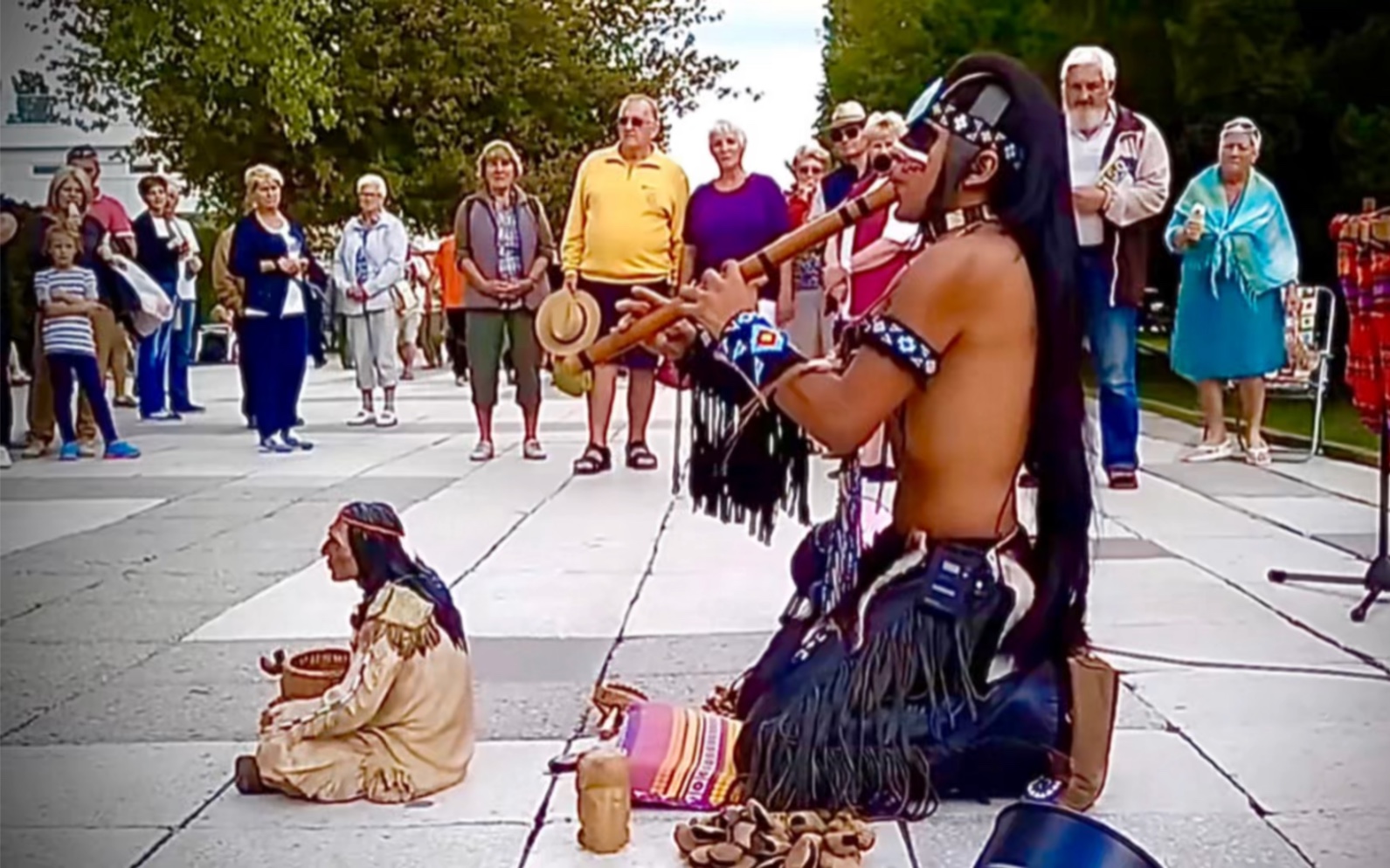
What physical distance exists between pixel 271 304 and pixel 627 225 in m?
2.55

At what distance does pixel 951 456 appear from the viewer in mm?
3387

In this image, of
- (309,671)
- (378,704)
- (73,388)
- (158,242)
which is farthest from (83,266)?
(378,704)

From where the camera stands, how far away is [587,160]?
9070 mm

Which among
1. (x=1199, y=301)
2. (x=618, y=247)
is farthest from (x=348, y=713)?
(x=1199, y=301)

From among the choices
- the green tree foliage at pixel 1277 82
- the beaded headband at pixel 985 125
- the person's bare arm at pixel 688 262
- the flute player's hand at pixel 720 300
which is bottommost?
the person's bare arm at pixel 688 262

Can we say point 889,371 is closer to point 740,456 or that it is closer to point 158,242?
point 740,456

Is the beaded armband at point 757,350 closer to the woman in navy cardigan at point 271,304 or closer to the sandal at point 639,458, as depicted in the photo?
the sandal at point 639,458

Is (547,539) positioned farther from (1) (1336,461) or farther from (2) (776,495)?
(1) (1336,461)

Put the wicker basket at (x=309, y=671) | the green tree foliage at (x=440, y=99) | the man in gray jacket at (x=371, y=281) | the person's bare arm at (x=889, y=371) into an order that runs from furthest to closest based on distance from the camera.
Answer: the green tree foliage at (x=440, y=99) → the man in gray jacket at (x=371, y=281) → the wicker basket at (x=309, y=671) → the person's bare arm at (x=889, y=371)

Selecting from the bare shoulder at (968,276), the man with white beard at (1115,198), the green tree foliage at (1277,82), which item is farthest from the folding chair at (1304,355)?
the bare shoulder at (968,276)

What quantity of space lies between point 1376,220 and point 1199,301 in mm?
4361

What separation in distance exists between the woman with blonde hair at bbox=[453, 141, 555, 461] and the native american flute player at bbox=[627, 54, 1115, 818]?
623 cm

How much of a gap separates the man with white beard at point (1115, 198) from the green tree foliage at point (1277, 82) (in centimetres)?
559

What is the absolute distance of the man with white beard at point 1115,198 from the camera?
7840 millimetres
